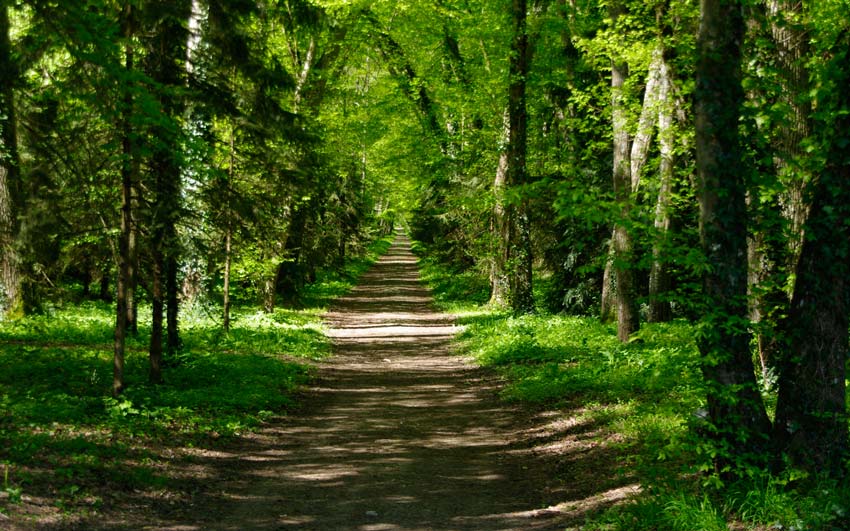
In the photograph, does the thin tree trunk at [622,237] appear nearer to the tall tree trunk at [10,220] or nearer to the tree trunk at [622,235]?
the tree trunk at [622,235]

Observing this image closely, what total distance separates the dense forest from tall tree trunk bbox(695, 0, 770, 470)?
19 mm

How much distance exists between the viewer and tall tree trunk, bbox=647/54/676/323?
6.25 metres

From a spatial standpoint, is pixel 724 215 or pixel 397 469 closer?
pixel 724 215

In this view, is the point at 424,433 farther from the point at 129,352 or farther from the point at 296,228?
the point at 296,228

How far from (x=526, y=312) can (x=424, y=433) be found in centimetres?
1179

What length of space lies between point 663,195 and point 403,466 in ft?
13.9

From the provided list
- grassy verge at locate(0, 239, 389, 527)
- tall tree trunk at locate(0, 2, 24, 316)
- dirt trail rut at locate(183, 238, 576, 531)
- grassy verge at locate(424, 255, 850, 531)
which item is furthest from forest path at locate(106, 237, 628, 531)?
tall tree trunk at locate(0, 2, 24, 316)

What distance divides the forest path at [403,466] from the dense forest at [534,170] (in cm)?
191

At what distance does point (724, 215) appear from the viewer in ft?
20.1

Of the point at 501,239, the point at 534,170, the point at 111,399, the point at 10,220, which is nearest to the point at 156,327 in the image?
the point at 111,399

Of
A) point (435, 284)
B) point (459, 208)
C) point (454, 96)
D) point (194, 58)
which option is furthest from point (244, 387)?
point (435, 284)

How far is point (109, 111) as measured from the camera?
809 cm

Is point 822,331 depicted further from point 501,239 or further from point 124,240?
point 501,239

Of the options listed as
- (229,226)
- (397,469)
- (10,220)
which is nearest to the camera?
(397,469)
